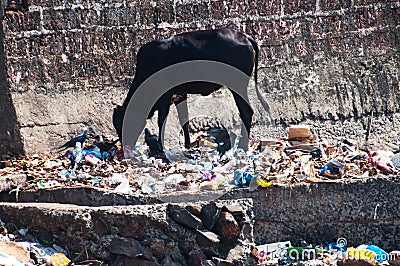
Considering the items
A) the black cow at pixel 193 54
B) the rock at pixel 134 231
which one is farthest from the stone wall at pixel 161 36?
the rock at pixel 134 231

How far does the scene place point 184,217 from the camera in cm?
580

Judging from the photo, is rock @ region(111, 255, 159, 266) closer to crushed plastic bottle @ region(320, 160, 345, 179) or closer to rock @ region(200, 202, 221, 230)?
rock @ region(200, 202, 221, 230)

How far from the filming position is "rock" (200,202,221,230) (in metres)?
5.82

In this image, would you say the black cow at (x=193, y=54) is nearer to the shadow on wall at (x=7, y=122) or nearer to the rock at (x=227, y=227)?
the shadow on wall at (x=7, y=122)

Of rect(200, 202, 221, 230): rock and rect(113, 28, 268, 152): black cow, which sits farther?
rect(113, 28, 268, 152): black cow

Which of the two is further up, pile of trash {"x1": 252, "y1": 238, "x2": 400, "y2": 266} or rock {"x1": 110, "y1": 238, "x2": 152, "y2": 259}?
rock {"x1": 110, "y1": 238, "x2": 152, "y2": 259}

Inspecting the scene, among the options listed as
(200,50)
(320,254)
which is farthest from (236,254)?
(200,50)

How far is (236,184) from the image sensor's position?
22.7 ft

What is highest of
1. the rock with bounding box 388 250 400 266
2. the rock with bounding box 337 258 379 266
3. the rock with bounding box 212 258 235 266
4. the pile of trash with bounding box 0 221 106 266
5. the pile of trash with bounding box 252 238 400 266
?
the pile of trash with bounding box 0 221 106 266

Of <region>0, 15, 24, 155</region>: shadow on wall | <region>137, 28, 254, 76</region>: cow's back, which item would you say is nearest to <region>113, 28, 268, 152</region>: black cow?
<region>137, 28, 254, 76</region>: cow's back

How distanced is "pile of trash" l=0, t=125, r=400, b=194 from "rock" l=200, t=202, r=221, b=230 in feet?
3.32

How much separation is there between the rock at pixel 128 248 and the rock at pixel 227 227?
49 cm

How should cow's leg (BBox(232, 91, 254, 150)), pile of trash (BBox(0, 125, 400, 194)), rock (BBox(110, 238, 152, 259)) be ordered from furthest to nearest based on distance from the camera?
cow's leg (BBox(232, 91, 254, 150))
pile of trash (BBox(0, 125, 400, 194))
rock (BBox(110, 238, 152, 259))

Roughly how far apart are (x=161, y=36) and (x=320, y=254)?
3403mm
